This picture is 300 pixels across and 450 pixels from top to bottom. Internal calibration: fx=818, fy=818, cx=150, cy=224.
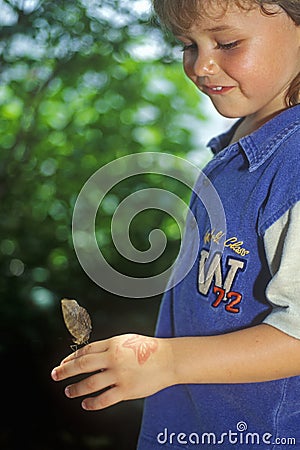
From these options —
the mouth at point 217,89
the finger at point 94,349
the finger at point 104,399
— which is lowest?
the finger at point 104,399

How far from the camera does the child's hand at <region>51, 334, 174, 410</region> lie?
62cm

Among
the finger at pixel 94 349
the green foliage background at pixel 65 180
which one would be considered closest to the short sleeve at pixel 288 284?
the finger at pixel 94 349

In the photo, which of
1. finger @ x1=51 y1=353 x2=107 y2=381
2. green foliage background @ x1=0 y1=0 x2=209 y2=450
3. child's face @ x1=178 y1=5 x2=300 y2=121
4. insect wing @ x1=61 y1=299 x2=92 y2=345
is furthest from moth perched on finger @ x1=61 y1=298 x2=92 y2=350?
green foliage background @ x1=0 y1=0 x2=209 y2=450

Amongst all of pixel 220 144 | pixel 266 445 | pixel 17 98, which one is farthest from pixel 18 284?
pixel 266 445

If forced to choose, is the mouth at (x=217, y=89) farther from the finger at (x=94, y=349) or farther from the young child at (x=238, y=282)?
the finger at (x=94, y=349)

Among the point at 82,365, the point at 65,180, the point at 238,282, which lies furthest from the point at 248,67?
the point at 65,180

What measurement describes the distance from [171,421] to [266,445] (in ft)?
0.47

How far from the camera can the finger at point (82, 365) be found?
0.62 m

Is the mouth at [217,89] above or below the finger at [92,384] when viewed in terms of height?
above

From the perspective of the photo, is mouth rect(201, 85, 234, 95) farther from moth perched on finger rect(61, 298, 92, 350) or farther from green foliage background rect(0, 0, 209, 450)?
green foliage background rect(0, 0, 209, 450)

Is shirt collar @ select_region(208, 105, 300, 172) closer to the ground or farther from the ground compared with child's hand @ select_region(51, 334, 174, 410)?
farther from the ground

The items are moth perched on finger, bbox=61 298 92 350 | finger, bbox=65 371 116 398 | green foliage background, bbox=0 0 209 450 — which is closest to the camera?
finger, bbox=65 371 116 398

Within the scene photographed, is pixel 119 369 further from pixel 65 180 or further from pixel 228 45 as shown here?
pixel 65 180

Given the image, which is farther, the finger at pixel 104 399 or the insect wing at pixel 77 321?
the insect wing at pixel 77 321
